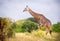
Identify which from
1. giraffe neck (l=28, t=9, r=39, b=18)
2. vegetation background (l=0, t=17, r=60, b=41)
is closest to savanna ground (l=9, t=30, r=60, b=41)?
vegetation background (l=0, t=17, r=60, b=41)

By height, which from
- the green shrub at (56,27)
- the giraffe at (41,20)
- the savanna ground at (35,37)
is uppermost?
the giraffe at (41,20)

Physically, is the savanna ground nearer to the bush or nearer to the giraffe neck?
the bush

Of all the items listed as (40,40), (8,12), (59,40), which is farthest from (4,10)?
(59,40)

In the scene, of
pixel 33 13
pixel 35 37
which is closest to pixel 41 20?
pixel 33 13

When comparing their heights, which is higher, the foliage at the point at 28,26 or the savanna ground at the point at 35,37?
the foliage at the point at 28,26

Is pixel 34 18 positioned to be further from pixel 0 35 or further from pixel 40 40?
pixel 0 35

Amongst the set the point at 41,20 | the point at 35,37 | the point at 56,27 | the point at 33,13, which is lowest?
the point at 35,37

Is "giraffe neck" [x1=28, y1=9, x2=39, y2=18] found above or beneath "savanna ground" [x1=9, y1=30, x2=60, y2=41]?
above

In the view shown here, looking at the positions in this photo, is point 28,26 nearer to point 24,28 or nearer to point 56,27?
point 24,28

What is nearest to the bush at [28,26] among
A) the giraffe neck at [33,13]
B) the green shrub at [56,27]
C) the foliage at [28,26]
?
the foliage at [28,26]

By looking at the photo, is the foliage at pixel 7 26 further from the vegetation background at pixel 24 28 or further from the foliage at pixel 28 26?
the foliage at pixel 28 26

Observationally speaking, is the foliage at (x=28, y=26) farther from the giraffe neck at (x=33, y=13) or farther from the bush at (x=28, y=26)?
the giraffe neck at (x=33, y=13)

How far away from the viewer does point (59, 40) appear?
2.62 m

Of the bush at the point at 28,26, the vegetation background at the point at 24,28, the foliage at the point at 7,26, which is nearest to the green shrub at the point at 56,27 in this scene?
the vegetation background at the point at 24,28
